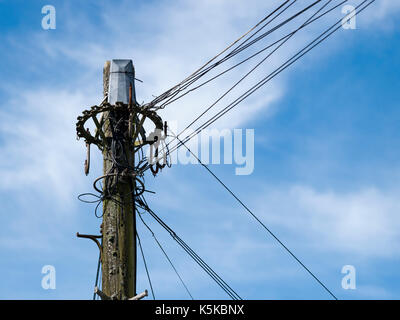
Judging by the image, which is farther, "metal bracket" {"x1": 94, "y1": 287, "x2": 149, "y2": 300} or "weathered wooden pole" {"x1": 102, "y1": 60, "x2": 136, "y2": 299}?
"weathered wooden pole" {"x1": 102, "y1": 60, "x2": 136, "y2": 299}

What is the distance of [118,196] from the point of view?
12.4m

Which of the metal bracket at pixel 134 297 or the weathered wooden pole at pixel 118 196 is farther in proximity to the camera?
the weathered wooden pole at pixel 118 196

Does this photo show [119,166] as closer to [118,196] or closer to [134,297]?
[118,196]

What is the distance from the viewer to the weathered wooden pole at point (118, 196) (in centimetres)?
1176

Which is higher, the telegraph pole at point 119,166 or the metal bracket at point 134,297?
the telegraph pole at point 119,166

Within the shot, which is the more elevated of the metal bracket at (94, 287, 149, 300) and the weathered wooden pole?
the weathered wooden pole

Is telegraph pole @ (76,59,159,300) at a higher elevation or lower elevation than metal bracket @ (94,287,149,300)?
higher

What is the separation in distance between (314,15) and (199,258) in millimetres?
4368

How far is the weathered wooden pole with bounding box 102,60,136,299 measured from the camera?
463 inches

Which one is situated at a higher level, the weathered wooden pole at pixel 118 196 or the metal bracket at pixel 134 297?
the weathered wooden pole at pixel 118 196

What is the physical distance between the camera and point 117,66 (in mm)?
13602
